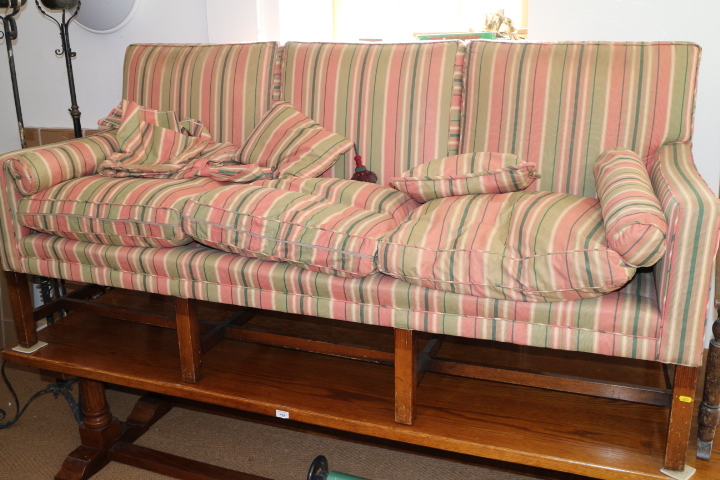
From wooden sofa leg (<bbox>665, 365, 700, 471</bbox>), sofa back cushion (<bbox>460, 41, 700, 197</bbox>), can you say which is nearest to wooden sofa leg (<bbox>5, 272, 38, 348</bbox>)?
sofa back cushion (<bbox>460, 41, 700, 197</bbox>)

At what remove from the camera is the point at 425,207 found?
5.59 feet

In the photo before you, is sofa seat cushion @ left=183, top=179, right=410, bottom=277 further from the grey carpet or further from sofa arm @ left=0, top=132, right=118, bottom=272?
the grey carpet

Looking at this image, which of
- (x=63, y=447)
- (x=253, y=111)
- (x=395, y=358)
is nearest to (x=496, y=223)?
(x=395, y=358)

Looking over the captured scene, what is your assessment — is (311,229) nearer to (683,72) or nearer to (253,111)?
(253,111)

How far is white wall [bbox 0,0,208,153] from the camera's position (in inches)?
108

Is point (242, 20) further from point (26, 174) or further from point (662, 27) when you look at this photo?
point (662, 27)

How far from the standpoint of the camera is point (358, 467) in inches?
75.0

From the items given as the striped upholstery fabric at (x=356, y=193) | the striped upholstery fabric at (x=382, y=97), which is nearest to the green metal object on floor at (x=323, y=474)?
the striped upholstery fabric at (x=356, y=193)

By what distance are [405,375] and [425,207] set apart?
1.43ft

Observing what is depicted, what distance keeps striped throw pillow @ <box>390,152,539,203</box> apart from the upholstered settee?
0.05 feet

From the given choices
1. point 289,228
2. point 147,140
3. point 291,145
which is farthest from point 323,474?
point 147,140

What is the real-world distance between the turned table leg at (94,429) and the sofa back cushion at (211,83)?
92 centimetres

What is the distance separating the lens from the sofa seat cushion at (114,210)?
172cm

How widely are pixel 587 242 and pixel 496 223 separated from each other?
25 cm
